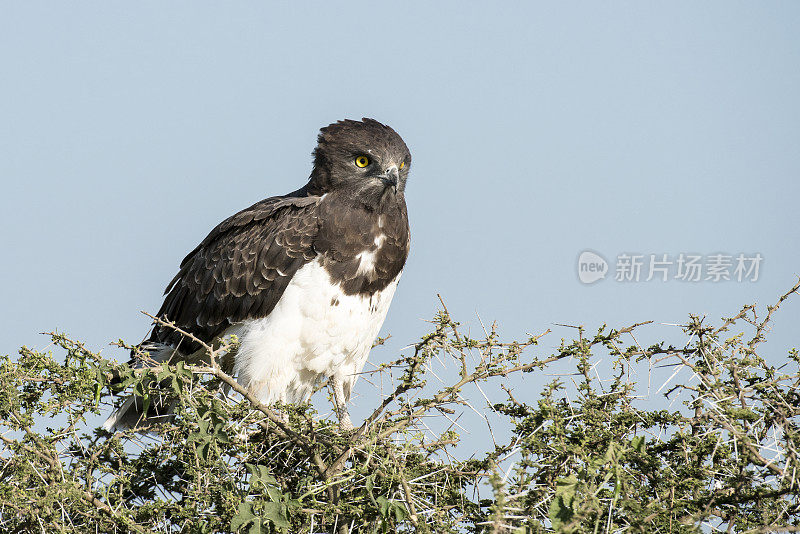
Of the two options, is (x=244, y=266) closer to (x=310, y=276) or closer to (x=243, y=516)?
(x=310, y=276)

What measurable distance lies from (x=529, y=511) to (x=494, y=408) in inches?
25.0

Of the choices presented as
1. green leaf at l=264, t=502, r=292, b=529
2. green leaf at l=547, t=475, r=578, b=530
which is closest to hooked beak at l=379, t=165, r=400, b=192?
green leaf at l=264, t=502, r=292, b=529

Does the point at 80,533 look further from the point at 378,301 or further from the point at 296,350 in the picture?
the point at 378,301

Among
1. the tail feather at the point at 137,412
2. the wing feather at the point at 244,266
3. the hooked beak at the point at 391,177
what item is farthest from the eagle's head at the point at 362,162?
the tail feather at the point at 137,412

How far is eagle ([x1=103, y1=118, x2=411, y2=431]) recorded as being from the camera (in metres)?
6.59

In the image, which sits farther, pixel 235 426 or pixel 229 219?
pixel 229 219

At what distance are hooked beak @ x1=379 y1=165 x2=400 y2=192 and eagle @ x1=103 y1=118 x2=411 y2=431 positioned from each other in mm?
10

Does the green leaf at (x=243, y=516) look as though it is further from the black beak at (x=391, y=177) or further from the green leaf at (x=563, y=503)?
the black beak at (x=391, y=177)

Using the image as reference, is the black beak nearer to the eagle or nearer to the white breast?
the eagle

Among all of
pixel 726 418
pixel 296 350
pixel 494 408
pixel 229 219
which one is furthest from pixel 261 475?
pixel 229 219

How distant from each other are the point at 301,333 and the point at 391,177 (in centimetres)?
130

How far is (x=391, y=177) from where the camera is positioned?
6.89 m

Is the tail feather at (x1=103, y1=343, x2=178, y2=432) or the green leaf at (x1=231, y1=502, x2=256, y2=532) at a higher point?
the tail feather at (x1=103, y1=343, x2=178, y2=432)

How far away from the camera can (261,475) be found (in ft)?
12.7
